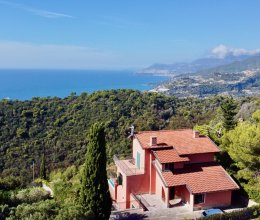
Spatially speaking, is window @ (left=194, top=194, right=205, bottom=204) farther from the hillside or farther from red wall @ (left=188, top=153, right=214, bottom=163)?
the hillside

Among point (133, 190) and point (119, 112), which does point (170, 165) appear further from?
point (119, 112)

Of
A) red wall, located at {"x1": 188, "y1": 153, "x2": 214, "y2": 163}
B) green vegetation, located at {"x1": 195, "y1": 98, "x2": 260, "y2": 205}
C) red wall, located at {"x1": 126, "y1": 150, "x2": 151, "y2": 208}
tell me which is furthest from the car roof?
red wall, located at {"x1": 126, "y1": 150, "x2": 151, "y2": 208}

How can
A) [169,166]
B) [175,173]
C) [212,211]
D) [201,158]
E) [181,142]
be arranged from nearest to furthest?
1. [212,211]
2. [175,173]
3. [169,166]
4. [201,158]
5. [181,142]

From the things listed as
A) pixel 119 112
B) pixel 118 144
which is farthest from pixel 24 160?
pixel 119 112

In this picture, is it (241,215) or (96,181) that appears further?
(241,215)

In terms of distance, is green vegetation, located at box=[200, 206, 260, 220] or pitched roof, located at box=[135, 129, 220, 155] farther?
pitched roof, located at box=[135, 129, 220, 155]

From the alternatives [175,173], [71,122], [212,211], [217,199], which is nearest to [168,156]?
[175,173]

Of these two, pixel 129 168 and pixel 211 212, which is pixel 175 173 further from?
pixel 129 168
